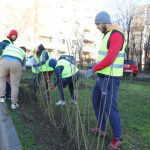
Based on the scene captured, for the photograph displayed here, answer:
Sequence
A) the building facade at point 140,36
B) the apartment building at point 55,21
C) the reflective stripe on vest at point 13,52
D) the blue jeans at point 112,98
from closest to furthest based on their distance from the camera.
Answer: the blue jeans at point 112,98
the reflective stripe on vest at point 13,52
the building facade at point 140,36
the apartment building at point 55,21

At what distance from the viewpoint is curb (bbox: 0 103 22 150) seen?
13.9ft

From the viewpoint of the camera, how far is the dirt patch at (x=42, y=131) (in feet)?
14.1

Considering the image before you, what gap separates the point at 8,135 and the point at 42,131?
0.56 m

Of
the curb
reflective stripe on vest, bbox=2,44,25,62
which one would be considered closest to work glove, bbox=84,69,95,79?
the curb

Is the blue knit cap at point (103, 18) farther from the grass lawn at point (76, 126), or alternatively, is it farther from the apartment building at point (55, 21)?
the apartment building at point (55, 21)

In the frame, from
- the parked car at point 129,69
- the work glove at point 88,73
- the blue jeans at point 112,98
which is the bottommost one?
the parked car at point 129,69

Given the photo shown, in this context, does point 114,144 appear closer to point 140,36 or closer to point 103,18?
point 103,18

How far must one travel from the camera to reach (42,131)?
5023mm

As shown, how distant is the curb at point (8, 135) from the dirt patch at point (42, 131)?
0.23 m

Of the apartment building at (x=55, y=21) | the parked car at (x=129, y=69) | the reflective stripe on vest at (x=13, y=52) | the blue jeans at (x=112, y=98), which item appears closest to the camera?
the blue jeans at (x=112, y=98)

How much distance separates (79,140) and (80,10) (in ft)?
179

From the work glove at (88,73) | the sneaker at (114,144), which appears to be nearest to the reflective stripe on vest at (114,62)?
the work glove at (88,73)

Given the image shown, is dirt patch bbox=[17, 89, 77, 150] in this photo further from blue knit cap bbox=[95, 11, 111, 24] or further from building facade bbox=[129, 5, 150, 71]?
building facade bbox=[129, 5, 150, 71]

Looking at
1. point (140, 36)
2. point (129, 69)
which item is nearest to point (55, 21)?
point (140, 36)
